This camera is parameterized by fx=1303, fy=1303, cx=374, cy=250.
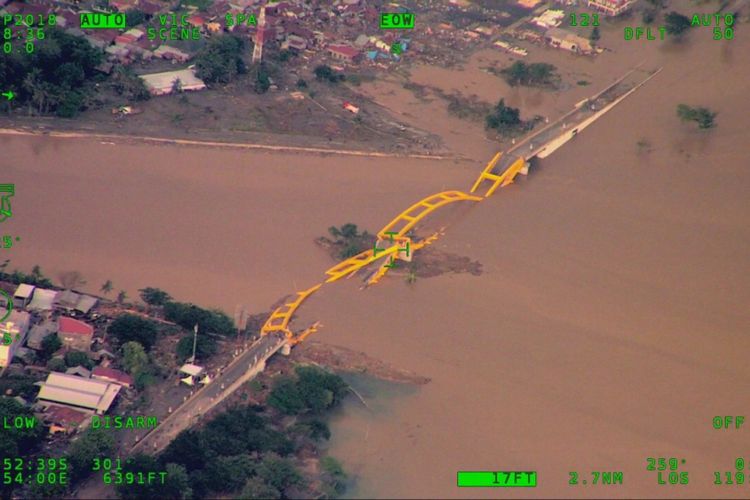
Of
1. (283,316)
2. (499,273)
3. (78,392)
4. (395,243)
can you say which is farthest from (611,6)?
(78,392)

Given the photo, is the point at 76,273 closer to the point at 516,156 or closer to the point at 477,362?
the point at 477,362

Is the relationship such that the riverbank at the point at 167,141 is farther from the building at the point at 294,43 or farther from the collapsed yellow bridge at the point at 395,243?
the building at the point at 294,43

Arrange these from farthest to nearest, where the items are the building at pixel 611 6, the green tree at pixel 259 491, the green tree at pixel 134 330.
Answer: the building at pixel 611 6, the green tree at pixel 134 330, the green tree at pixel 259 491

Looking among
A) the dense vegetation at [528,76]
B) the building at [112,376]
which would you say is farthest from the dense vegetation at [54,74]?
the dense vegetation at [528,76]

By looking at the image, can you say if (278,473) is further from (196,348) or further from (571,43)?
(571,43)

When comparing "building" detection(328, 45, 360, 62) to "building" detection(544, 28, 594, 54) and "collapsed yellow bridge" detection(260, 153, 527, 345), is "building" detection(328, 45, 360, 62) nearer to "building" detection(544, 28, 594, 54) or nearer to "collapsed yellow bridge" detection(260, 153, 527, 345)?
"building" detection(544, 28, 594, 54)

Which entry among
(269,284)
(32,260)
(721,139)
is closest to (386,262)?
(269,284)

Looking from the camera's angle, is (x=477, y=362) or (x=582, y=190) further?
(x=582, y=190)
